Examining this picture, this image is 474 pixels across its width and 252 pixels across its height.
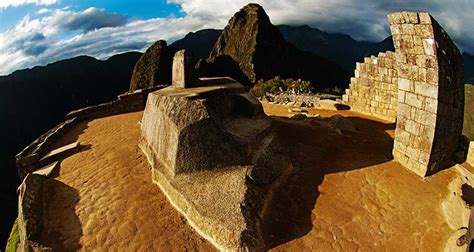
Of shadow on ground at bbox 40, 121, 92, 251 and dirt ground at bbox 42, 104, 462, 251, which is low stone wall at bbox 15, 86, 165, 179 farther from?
shadow on ground at bbox 40, 121, 92, 251

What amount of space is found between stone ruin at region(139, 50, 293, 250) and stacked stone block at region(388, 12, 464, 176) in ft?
9.56

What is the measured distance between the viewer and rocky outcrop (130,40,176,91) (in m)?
43.2

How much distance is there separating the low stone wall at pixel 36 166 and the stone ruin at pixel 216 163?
239cm

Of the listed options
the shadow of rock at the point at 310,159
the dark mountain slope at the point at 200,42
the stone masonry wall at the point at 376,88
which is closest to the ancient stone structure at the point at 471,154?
the shadow of rock at the point at 310,159

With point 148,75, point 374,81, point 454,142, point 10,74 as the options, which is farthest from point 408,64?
point 10,74

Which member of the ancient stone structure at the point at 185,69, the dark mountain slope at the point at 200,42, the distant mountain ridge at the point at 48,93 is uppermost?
the dark mountain slope at the point at 200,42

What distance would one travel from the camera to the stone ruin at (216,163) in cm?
562

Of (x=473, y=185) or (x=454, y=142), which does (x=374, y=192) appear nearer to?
(x=473, y=185)

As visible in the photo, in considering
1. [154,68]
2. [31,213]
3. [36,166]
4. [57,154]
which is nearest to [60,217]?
[31,213]

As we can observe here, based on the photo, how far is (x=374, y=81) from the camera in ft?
39.2

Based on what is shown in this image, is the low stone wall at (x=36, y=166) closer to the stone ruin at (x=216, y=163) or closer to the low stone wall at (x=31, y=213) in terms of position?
the low stone wall at (x=31, y=213)

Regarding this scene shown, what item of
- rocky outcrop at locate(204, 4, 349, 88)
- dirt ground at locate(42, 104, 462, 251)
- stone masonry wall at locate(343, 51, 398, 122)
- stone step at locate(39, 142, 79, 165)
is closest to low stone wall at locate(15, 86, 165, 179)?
stone step at locate(39, 142, 79, 165)

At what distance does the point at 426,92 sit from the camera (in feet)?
23.5

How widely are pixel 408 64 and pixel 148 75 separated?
40.0m
